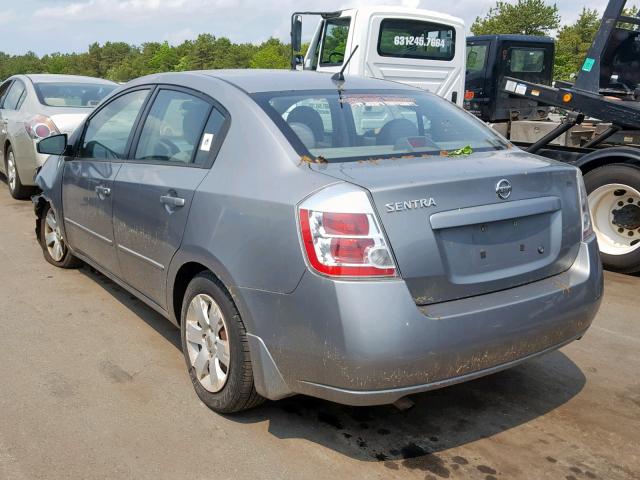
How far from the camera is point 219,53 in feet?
317

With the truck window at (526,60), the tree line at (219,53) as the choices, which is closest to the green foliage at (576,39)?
the tree line at (219,53)

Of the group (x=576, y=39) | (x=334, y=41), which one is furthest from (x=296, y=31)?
(x=576, y=39)

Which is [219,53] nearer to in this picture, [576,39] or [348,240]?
[576,39]

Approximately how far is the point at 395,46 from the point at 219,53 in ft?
303

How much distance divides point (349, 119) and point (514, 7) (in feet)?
202

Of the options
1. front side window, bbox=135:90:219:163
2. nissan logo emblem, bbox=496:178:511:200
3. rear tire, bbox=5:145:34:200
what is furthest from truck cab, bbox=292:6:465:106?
nissan logo emblem, bbox=496:178:511:200

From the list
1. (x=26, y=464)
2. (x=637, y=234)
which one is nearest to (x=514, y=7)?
(x=637, y=234)

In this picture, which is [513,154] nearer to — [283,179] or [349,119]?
[349,119]

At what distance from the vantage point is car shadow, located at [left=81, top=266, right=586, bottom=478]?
9.49 feet

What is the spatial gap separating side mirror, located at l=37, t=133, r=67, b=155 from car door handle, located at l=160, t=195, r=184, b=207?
5.79ft

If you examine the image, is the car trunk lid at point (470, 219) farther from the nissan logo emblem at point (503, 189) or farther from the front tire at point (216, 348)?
the front tire at point (216, 348)

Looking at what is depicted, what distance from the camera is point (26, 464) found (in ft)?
9.12

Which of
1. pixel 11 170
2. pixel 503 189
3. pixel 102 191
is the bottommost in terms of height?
pixel 11 170

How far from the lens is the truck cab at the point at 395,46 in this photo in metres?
8.70
